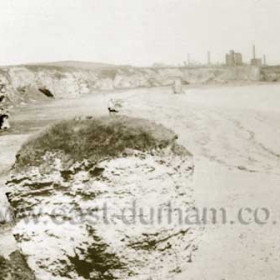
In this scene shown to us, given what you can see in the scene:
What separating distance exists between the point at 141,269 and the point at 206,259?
91.6 inches

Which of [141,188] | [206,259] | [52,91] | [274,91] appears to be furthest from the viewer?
[52,91]

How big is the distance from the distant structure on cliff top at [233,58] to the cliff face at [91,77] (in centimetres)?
852

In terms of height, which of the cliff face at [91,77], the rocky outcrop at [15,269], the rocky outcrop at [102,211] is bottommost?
the rocky outcrop at [15,269]

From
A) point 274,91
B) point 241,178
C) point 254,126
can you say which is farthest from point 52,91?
point 241,178

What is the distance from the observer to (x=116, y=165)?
5055 mm

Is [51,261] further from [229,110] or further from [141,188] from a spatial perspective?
[229,110]

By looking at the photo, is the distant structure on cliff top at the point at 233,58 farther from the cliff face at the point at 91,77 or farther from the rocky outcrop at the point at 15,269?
the rocky outcrop at the point at 15,269

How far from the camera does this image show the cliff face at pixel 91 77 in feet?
150

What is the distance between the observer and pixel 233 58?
6912cm

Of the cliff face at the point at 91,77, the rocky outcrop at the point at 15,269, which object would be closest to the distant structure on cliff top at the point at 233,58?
the cliff face at the point at 91,77

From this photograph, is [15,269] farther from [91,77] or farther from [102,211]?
[91,77]

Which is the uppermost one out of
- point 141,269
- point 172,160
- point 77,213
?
point 172,160

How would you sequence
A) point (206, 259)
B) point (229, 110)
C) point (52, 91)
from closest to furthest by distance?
point (206, 259) → point (229, 110) → point (52, 91)

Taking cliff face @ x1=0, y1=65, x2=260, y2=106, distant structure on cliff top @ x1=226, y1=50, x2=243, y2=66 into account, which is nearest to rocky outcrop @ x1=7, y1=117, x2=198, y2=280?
cliff face @ x1=0, y1=65, x2=260, y2=106
